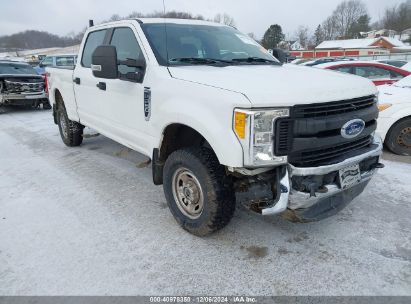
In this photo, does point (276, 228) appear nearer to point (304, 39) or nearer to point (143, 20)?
point (143, 20)

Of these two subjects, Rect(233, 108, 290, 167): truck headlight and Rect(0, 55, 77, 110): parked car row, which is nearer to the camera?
Rect(233, 108, 290, 167): truck headlight

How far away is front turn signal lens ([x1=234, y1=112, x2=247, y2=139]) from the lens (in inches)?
96.2

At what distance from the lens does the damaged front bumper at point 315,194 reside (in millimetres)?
2551

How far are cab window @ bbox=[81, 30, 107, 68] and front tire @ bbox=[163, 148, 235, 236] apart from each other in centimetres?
244

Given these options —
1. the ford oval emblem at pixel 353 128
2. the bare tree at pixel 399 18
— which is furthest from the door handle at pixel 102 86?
the bare tree at pixel 399 18

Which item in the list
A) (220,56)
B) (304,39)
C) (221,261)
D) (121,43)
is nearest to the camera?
(221,261)

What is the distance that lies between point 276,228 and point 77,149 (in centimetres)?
429

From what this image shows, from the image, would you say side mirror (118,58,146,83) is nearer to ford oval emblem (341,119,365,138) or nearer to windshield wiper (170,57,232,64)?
windshield wiper (170,57,232,64)

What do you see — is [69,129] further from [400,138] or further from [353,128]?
[400,138]

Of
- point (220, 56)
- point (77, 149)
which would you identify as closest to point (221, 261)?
→ point (220, 56)

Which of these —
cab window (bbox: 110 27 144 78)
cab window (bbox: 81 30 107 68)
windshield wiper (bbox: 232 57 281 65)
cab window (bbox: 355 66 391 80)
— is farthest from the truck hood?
cab window (bbox: 355 66 391 80)

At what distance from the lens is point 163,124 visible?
3.24m

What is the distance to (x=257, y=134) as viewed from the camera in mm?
2463

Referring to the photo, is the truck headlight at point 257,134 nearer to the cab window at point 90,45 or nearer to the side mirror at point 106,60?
the side mirror at point 106,60
